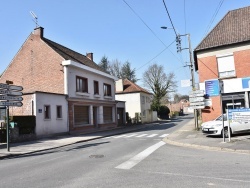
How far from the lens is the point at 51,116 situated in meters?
22.6

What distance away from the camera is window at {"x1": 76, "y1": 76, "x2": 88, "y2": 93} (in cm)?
2764

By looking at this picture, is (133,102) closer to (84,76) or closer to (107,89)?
(107,89)

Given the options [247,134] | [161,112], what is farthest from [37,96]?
[161,112]

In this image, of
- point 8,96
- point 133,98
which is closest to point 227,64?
point 8,96

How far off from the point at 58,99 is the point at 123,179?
58.4ft

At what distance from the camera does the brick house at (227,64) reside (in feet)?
66.9

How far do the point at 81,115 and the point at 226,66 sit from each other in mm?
14486

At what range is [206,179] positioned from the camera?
6812 millimetres

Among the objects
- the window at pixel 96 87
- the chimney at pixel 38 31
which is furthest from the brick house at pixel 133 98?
the chimney at pixel 38 31

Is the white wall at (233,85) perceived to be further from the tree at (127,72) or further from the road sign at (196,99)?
the tree at (127,72)

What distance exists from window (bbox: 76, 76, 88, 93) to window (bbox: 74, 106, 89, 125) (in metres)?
1.78

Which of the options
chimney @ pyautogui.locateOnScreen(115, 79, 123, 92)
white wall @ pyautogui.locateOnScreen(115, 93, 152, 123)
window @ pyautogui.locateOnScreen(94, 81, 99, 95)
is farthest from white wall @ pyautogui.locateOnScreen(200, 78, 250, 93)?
chimney @ pyautogui.locateOnScreen(115, 79, 123, 92)

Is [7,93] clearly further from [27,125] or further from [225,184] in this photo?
[225,184]

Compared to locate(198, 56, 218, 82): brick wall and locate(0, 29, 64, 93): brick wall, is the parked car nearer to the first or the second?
locate(198, 56, 218, 82): brick wall
